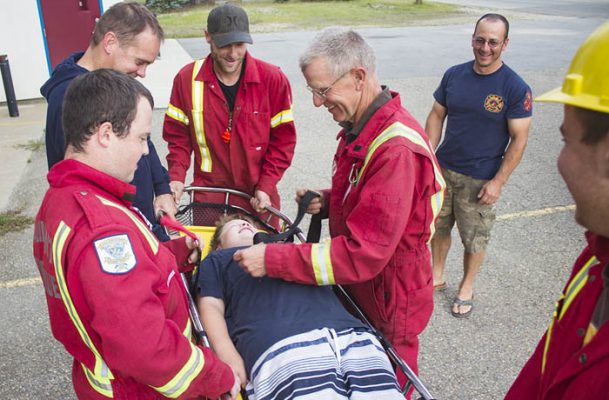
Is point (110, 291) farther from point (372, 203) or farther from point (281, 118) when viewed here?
point (281, 118)

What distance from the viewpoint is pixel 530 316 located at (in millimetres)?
4031

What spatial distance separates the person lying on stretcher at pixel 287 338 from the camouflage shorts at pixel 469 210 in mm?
1771

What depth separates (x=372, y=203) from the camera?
6.98 ft

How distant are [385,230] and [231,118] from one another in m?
1.70

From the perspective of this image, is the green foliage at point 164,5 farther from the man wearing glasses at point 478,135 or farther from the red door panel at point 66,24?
the man wearing glasses at point 478,135

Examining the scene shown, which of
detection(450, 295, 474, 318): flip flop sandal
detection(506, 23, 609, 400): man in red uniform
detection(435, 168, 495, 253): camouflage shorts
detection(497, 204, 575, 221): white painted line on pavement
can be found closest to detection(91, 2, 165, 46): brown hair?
detection(506, 23, 609, 400): man in red uniform

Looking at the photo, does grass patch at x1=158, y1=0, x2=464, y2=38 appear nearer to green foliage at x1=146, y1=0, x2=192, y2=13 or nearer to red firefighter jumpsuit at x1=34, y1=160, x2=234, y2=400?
green foliage at x1=146, y1=0, x2=192, y2=13

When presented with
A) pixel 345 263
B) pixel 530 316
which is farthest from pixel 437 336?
pixel 345 263

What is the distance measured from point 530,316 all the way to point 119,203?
332 centimetres

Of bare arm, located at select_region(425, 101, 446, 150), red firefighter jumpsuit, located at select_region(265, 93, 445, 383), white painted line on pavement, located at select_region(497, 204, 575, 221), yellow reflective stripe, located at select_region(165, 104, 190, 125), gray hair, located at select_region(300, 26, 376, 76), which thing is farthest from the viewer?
white painted line on pavement, located at select_region(497, 204, 575, 221)

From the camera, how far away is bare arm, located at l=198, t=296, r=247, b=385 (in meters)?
2.44

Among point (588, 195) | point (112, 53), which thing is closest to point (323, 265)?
point (588, 195)

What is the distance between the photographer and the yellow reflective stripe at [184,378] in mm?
1776

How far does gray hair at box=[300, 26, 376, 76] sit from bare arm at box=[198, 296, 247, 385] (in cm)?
131
